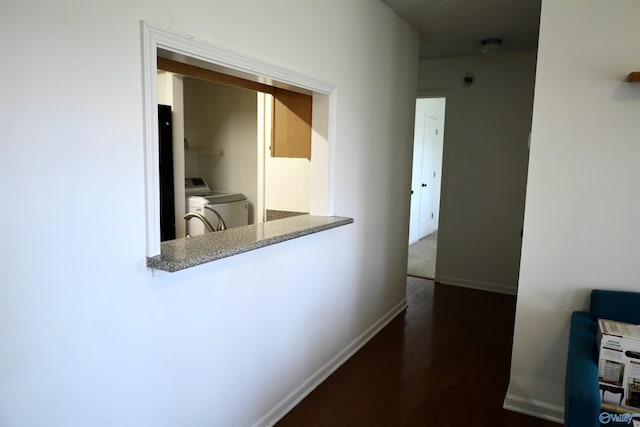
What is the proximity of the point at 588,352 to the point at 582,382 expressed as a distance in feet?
0.79

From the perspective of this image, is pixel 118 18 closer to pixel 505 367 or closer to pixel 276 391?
pixel 276 391

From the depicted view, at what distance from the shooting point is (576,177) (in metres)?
2.17

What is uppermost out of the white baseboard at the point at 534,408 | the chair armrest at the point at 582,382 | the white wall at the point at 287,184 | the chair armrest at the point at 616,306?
the white wall at the point at 287,184

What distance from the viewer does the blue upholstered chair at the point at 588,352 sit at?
5.05ft

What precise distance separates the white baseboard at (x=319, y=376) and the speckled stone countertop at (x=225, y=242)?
0.92m

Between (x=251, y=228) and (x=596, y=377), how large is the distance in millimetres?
1579

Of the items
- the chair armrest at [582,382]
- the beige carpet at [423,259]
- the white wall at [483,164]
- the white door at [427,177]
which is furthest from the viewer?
the white door at [427,177]

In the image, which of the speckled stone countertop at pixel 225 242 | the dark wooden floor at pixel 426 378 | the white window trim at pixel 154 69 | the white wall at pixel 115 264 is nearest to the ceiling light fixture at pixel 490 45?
the white wall at pixel 115 264

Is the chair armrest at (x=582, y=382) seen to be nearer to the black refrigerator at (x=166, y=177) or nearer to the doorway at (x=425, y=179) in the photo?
the black refrigerator at (x=166, y=177)

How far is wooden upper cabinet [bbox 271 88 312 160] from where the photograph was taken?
2.62m

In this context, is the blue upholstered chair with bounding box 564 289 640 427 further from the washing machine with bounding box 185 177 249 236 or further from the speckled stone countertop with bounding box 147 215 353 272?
the washing machine with bounding box 185 177 249 236

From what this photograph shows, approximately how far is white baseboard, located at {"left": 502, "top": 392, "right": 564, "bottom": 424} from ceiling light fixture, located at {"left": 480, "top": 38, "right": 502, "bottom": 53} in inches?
115

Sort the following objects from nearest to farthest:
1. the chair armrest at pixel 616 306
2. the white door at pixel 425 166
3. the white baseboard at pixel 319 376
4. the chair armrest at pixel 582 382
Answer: the chair armrest at pixel 582 382 < the chair armrest at pixel 616 306 < the white baseboard at pixel 319 376 < the white door at pixel 425 166

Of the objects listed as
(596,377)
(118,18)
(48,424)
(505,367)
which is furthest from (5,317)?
(505,367)
